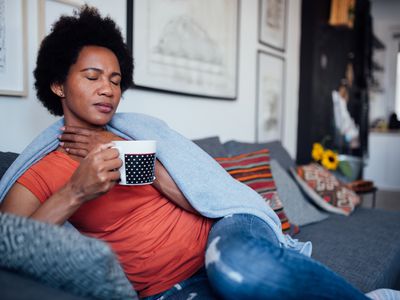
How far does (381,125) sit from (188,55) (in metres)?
5.51

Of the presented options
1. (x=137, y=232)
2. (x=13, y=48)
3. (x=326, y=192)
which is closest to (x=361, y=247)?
(x=326, y=192)

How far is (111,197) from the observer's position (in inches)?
42.1

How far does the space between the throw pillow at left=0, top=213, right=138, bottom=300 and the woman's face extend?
1.59 feet

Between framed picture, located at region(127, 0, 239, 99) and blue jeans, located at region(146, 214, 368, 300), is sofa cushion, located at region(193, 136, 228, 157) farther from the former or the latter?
blue jeans, located at region(146, 214, 368, 300)

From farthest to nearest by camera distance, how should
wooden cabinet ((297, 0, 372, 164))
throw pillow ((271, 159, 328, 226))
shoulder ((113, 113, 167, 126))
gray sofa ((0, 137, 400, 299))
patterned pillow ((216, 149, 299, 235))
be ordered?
wooden cabinet ((297, 0, 372, 164)), throw pillow ((271, 159, 328, 226)), patterned pillow ((216, 149, 299, 235)), gray sofa ((0, 137, 400, 299)), shoulder ((113, 113, 167, 126))

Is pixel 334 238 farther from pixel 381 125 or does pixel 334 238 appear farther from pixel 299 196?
pixel 381 125

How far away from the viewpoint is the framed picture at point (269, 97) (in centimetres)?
288

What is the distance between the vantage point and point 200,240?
45.4 inches

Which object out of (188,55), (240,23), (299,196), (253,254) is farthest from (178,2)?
(253,254)

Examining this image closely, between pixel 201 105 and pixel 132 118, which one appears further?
pixel 201 105

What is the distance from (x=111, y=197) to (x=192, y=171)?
0.26 meters

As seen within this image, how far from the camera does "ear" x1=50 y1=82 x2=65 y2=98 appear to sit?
3.83 feet

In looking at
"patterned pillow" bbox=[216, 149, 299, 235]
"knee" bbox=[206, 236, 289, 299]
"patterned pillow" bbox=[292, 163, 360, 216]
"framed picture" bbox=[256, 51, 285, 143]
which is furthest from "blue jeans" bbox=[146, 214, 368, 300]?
"framed picture" bbox=[256, 51, 285, 143]

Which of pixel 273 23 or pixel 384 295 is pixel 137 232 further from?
pixel 273 23
